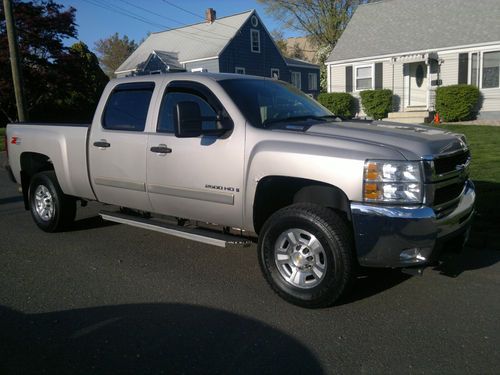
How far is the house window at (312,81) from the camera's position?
4069cm

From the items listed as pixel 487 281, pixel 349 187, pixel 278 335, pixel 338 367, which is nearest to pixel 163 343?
pixel 278 335

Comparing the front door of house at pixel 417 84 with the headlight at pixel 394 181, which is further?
the front door of house at pixel 417 84

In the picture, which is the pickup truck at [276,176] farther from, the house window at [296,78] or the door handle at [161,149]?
the house window at [296,78]

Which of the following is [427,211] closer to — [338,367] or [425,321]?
[425,321]

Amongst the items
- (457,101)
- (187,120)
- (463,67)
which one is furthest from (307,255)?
(463,67)

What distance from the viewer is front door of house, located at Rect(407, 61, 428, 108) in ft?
72.7

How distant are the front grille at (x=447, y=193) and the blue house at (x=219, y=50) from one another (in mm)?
28368

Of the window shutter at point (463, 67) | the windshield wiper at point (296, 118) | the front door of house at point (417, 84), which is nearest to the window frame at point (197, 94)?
the windshield wiper at point (296, 118)

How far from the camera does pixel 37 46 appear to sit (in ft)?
74.5

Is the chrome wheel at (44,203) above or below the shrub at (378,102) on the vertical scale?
below

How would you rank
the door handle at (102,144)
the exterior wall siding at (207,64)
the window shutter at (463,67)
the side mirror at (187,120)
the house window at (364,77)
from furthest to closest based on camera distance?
the exterior wall siding at (207,64)
the house window at (364,77)
the window shutter at (463,67)
the door handle at (102,144)
the side mirror at (187,120)

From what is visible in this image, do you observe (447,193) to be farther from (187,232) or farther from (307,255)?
(187,232)

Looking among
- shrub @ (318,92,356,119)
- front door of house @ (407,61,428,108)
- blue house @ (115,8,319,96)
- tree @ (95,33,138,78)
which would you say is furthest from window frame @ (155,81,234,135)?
tree @ (95,33,138,78)

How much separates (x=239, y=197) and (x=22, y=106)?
12.3 meters
